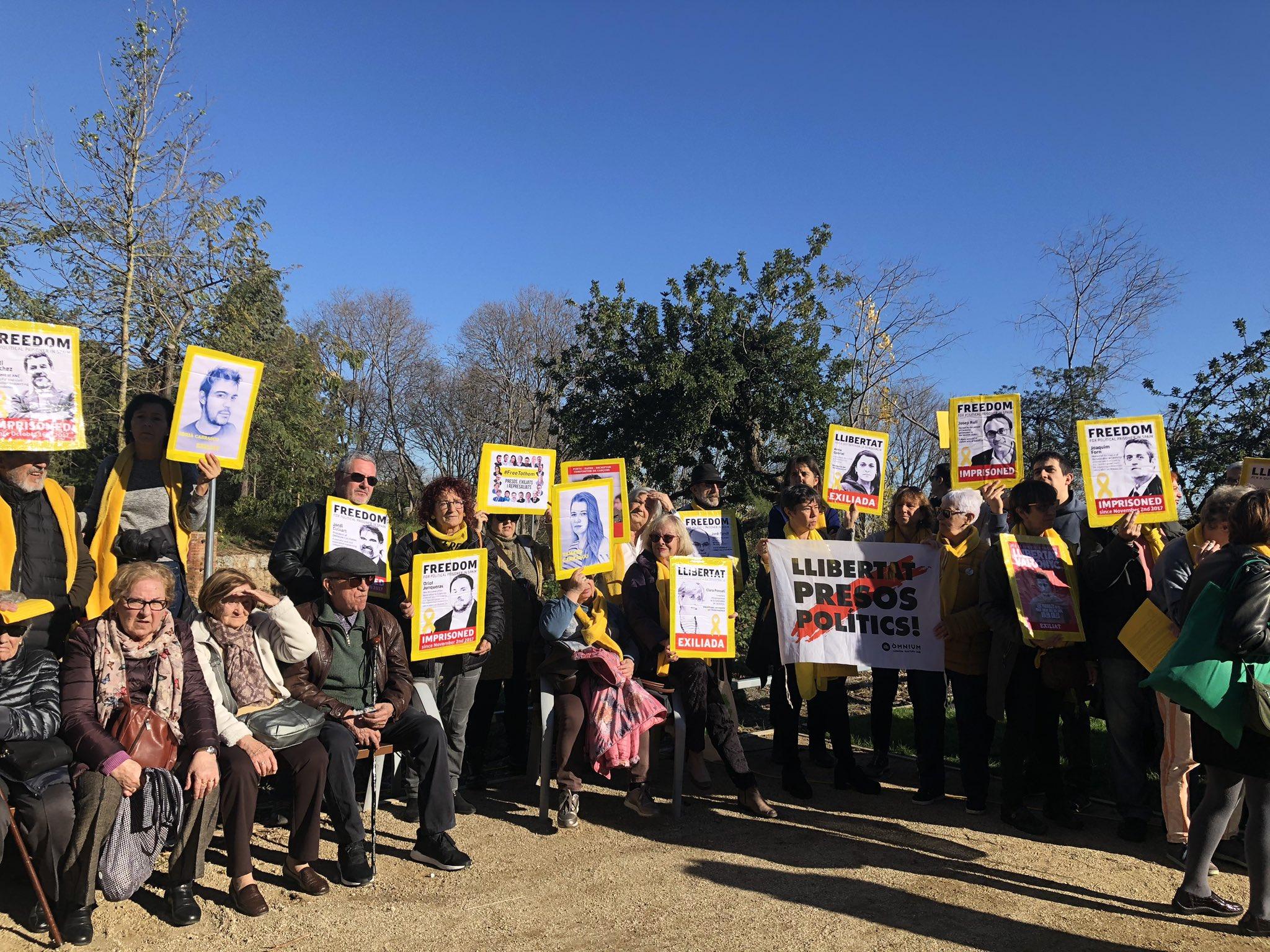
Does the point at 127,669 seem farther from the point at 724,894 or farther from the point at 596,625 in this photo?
the point at 724,894

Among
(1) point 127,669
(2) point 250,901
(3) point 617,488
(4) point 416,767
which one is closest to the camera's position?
(2) point 250,901

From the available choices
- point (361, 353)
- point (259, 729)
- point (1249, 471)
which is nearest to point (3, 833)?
point (259, 729)

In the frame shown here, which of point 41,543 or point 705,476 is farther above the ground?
point 705,476

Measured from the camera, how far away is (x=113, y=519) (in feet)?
17.0

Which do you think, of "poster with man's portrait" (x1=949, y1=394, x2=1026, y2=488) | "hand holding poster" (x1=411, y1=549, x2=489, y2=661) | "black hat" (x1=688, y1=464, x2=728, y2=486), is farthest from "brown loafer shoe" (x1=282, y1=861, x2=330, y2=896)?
"poster with man's portrait" (x1=949, y1=394, x2=1026, y2=488)

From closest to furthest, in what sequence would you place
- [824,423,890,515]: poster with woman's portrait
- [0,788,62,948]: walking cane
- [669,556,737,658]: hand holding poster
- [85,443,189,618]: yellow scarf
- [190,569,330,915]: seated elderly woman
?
[0,788,62,948]: walking cane → [190,569,330,915]: seated elderly woman → [85,443,189,618]: yellow scarf → [669,556,737,658]: hand holding poster → [824,423,890,515]: poster with woman's portrait

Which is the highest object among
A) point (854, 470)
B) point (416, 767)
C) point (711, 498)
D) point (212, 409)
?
point (212, 409)

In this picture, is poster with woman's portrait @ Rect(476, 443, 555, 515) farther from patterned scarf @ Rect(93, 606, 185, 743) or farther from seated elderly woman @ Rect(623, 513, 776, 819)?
patterned scarf @ Rect(93, 606, 185, 743)

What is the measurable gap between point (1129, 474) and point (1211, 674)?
202 centimetres

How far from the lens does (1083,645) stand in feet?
18.0

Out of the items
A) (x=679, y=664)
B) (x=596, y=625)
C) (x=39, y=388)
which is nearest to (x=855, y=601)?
(x=679, y=664)

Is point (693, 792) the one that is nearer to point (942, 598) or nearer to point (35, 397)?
point (942, 598)

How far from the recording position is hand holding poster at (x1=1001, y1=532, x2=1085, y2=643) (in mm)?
5324

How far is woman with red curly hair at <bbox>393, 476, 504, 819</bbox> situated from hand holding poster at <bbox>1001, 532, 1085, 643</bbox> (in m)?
3.19
